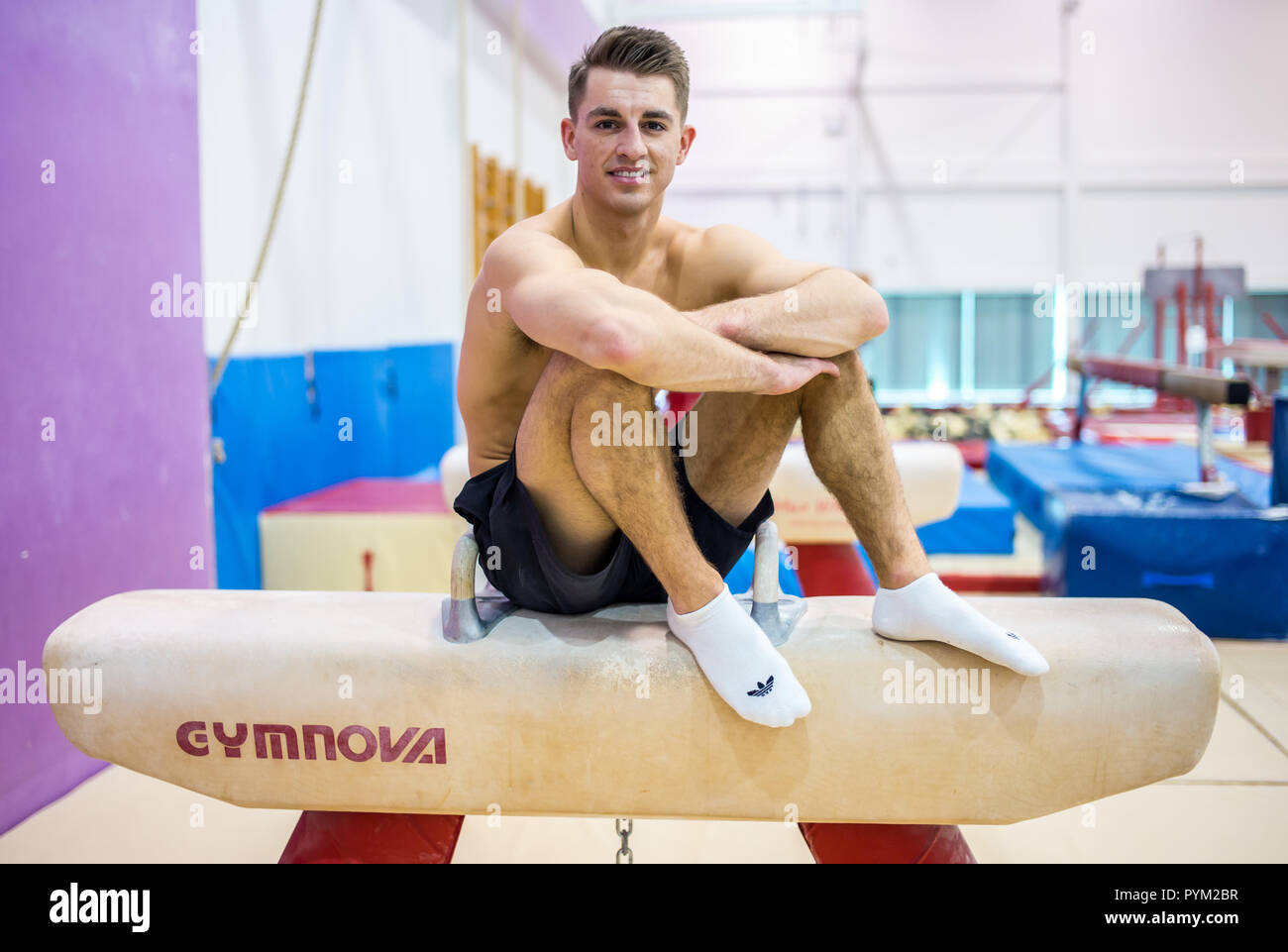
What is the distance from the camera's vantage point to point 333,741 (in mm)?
1640

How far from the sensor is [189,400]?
2.80 m

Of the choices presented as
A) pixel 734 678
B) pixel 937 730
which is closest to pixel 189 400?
pixel 734 678

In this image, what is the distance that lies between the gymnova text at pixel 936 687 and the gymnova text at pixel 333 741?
0.71m

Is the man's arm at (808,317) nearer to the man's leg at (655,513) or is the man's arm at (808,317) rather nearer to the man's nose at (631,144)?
the man's leg at (655,513)

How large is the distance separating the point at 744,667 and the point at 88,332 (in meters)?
1.78

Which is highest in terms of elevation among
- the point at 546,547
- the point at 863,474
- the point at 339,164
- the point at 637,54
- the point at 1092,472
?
the point at 339,164

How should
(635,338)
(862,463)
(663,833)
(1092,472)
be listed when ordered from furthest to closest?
(1092,472) < (663,833) < (862,463) < (635,338)

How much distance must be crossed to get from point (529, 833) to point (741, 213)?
9.13m

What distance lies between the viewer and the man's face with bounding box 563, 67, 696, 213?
5.64 feet

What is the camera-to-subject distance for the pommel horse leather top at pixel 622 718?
158cm

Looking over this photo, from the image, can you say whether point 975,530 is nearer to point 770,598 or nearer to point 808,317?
point 770,598

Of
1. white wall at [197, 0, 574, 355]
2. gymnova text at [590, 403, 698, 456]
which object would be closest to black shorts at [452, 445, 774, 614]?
gymnova text at [590, 403, 698, 456]

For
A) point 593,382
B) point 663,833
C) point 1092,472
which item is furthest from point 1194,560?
point 593,382
